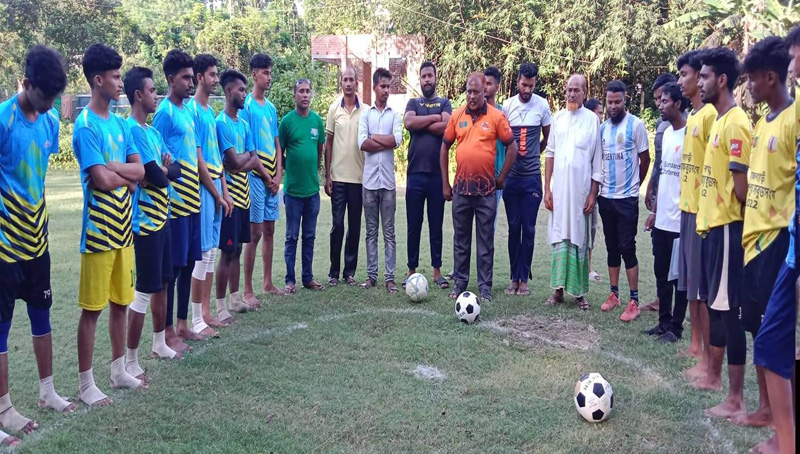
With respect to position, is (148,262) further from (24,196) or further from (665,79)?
(665,79)

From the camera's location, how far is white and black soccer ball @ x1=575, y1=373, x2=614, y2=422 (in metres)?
4.38

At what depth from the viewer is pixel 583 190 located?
7203 millimetres

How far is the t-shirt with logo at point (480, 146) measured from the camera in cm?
735

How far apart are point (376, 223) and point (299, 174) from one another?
1085 millimetres

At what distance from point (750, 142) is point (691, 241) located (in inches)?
36.7

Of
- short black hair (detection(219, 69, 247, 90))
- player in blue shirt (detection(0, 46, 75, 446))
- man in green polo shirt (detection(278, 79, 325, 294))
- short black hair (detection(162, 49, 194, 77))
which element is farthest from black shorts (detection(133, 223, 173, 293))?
man in green polo shirt (detection(278, 79, 325, 294))

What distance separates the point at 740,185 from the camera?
4344 millimetres

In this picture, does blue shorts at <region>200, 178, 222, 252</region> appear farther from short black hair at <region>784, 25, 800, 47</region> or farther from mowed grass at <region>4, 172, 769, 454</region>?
short black hair at <region>784, 25, 800, 47</region>

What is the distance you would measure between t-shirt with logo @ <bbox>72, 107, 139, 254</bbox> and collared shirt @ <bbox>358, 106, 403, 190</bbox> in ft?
12.0

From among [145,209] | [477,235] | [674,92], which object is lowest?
[477,235]

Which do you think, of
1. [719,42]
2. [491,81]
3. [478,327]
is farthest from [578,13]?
[478,327]

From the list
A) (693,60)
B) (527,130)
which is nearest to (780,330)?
(693,60)

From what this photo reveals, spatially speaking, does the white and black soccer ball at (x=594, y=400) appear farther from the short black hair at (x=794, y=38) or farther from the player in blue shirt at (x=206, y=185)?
the player in blue shirt at (x=206, y=185)

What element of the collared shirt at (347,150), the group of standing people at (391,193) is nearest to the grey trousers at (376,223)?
the group of standing people at (391,193)
